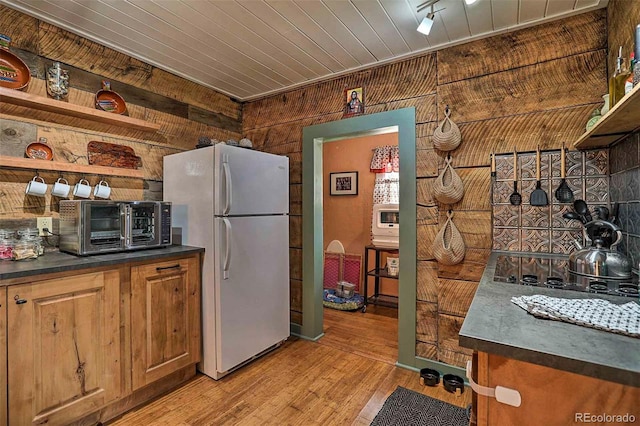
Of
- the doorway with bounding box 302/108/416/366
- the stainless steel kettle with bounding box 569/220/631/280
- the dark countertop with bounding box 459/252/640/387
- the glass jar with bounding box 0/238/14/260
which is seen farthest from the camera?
the doorway with bounding box 302/108/416/366

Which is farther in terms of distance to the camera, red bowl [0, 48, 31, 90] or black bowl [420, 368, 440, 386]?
black bowl [420, 368, 440, 386]

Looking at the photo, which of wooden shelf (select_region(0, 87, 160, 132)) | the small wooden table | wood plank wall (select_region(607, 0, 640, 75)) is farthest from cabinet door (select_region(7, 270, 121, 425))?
wood plank wall (select_region(607, 0, 640, 75))

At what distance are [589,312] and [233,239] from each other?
199cm

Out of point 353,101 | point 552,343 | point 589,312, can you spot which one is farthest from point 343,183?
point 552,343

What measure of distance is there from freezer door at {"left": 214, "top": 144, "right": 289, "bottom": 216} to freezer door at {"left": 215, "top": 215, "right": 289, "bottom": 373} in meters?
0.09

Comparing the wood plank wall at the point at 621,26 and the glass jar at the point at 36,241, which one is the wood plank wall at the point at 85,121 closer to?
the glass jar at the point at 36,241

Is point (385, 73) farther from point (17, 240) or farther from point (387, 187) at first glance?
point (17, 240)

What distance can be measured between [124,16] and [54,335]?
6.18 ft

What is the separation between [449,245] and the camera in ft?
7.06

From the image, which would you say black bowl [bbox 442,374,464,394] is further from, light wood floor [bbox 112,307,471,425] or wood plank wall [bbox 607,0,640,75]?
wood plank wall [bbox 607,0,640,75]

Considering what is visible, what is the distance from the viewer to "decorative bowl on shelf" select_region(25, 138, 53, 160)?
1.90 meters

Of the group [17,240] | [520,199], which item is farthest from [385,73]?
[17,240]

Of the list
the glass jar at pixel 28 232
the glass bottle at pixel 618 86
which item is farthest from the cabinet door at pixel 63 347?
the glass bottle at pixel 618 86

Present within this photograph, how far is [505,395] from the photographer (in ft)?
2.52
